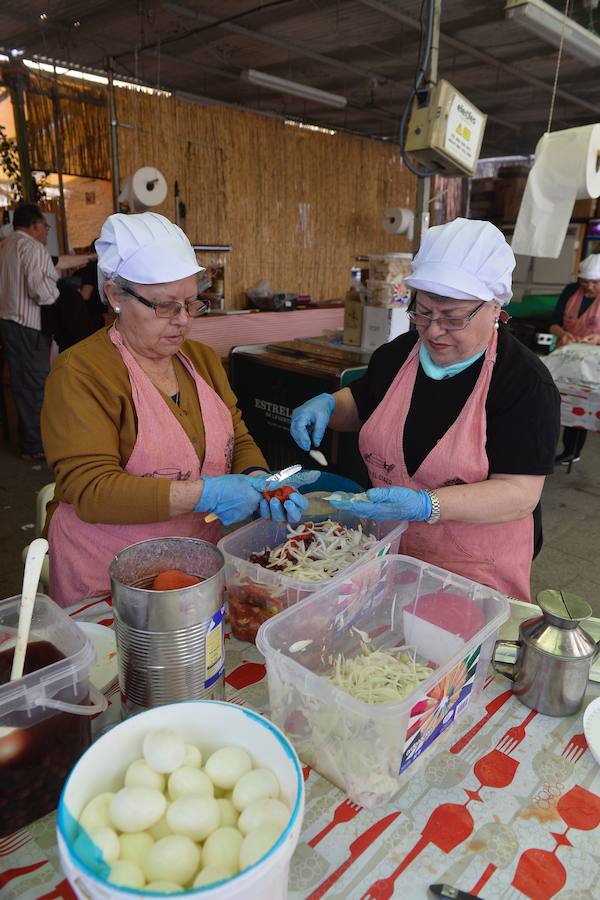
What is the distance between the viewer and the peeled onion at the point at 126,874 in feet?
2.19

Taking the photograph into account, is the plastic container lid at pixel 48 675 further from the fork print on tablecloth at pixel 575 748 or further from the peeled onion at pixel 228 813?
the fork print on tablecloth at pixel 575 748

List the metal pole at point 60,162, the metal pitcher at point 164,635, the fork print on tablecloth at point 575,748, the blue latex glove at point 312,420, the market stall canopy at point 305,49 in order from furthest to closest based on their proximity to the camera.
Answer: the metal pole at point 60,162 < the market stall canopy at point 305,49 < the blue latex glove at point 312,420 < the fork print on tablecloth at point 575,748 < the metal pitcher at point 164,635

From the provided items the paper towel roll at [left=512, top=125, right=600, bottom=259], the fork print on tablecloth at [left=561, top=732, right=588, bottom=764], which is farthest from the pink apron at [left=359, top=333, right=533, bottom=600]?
the paper towel roll at [left=512, top=125, right=600, bottom=259]

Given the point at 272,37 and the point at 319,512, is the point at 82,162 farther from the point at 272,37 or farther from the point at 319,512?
the point at 319,512

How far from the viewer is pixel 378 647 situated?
4.41 ft

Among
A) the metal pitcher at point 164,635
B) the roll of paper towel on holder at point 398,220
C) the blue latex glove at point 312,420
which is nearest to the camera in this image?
the metal pitcher at point 164,635

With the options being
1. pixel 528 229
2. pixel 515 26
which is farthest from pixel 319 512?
pixel 515 26

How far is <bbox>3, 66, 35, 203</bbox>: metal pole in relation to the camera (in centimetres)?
666

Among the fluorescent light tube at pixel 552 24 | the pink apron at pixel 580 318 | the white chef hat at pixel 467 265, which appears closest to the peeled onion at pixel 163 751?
the white chef hat at pixel 467 265

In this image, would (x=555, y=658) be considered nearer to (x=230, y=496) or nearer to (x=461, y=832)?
(x=461, y=832)

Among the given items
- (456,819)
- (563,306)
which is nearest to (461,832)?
(456,819)

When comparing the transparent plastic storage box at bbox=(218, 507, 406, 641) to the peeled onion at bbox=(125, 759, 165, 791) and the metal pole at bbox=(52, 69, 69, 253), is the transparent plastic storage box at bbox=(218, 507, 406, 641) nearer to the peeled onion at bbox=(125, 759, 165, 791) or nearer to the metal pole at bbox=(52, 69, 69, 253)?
the peeled onion at bbox=(125, 759, 165, 791)

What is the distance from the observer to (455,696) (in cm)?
114

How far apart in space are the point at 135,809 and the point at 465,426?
4.51 ft
